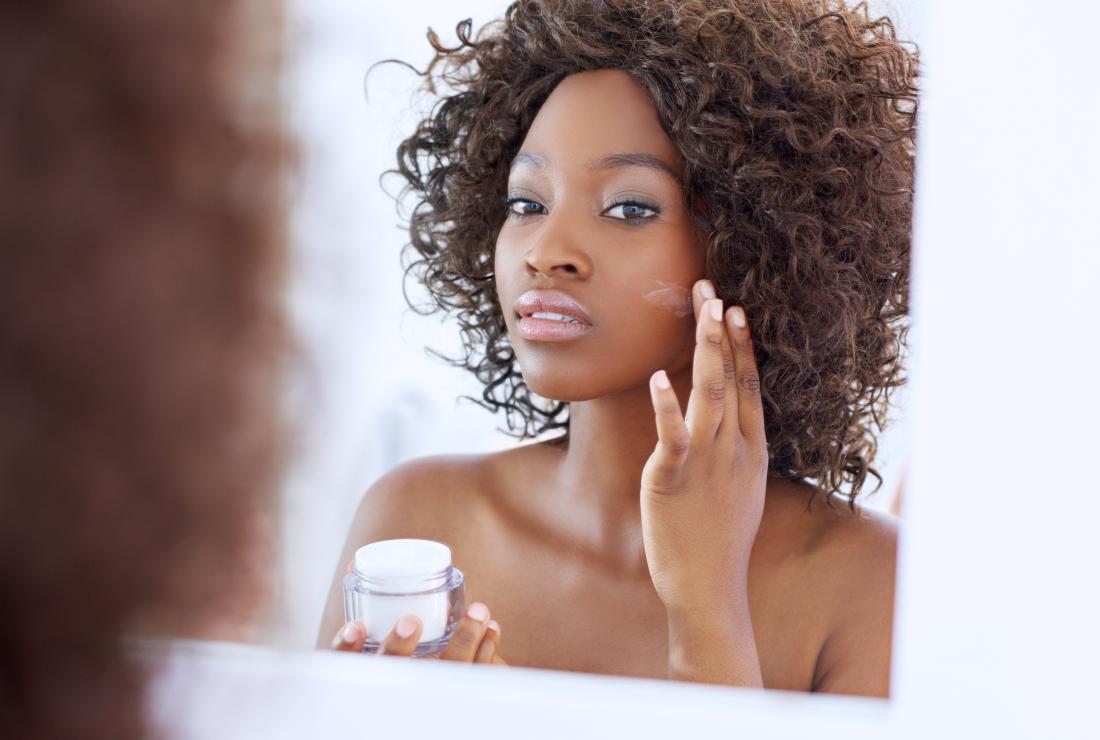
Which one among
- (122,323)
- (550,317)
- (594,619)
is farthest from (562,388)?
(122,323)

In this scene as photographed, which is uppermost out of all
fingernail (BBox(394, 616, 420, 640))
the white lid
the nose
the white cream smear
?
the nose

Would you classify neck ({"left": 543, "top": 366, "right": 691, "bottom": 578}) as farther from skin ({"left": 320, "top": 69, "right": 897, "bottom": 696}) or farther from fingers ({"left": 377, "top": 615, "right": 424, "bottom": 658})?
fingers ({"left": 377, "top": 615, "right": 424, "bottom": 658})

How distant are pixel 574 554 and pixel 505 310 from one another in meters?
0.19

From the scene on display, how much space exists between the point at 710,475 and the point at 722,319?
107mm

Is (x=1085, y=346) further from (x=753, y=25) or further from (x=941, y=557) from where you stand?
(x=753, y=25)

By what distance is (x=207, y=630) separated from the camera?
34cm

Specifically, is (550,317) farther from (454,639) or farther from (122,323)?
(122,323)

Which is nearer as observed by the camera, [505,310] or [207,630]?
[207,630]

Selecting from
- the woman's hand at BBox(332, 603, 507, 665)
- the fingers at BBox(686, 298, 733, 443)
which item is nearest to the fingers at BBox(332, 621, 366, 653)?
the woman's hand at BBox(332, 603, 507, 665)

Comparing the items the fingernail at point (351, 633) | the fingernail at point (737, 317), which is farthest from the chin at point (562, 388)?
the fingernail at point (351, 633)

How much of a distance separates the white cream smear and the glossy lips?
5 cm

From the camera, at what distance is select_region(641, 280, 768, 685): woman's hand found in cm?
63

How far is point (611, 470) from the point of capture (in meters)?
0.69

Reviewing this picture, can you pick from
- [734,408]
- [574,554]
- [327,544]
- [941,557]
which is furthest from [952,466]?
[327,544]
